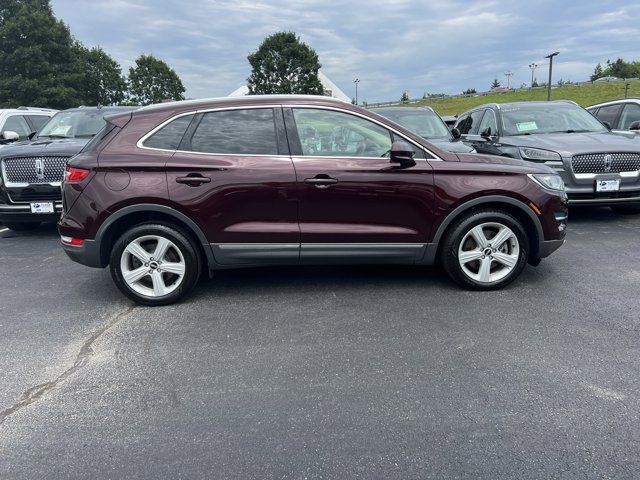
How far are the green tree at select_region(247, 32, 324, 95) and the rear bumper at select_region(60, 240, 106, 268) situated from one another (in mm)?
47022

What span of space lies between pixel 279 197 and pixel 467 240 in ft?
5.67

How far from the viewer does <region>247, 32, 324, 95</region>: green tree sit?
48.7 metres

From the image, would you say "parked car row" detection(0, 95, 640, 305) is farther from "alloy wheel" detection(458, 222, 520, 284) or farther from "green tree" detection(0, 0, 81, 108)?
"green tree" detection(0, 0, 81, 108)

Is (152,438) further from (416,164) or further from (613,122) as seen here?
(613,122)

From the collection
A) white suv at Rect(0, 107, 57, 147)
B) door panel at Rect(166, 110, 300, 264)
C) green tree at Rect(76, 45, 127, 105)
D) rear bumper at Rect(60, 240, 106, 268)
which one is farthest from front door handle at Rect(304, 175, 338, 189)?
green tree at Rect(76, 45, 127, 105)

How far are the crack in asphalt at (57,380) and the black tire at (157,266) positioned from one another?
1.14 ft

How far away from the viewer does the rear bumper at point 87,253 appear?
13.0 feet

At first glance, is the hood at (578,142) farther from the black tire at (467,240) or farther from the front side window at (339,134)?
the front side window at (339,134)

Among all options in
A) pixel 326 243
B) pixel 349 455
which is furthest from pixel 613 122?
pixel 349 455

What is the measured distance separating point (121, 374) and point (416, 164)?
110 inches

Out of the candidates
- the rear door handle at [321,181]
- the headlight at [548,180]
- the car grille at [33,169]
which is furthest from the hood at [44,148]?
the headlight at [548,180]

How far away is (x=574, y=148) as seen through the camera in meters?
6.21

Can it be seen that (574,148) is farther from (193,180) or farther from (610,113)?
(193,180)

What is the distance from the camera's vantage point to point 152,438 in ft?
7.70
